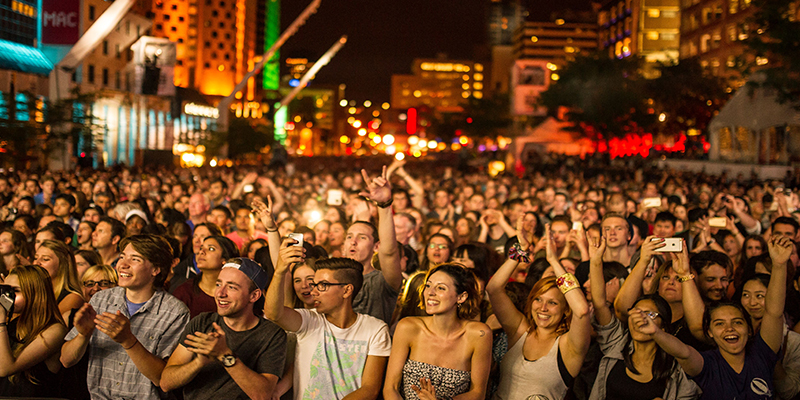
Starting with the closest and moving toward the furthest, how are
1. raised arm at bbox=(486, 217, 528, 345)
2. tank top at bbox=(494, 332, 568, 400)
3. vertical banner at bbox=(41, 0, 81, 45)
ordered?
tank top at bbox=(494, 332, 568, 400)
raised arm at bbox=(486, 217, 528, 345)
vertical banner at bbox=(41, 0, 81, 45)

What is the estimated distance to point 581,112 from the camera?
2144 inches

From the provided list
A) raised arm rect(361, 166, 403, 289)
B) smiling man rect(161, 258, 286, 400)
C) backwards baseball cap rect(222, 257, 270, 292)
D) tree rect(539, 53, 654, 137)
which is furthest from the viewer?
tree rect(539, 53, 654, 137)

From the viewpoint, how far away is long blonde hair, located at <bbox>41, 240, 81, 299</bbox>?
537cm

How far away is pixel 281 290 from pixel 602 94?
49.9 metres

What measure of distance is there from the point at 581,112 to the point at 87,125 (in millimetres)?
33246

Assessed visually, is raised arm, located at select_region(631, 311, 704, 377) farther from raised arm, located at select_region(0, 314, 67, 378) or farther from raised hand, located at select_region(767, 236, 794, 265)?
raised arm, located at select_region(0, 314, 67, 378)

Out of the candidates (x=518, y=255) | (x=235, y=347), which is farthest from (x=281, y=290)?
(x=518, y=255)

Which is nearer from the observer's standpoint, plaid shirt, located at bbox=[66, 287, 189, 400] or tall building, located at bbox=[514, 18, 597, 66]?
plaid shirt, located at bbox=[66, 287, 189, 400]

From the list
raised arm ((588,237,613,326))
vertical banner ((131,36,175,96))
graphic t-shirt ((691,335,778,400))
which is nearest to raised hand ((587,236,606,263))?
raised arm ((588,237,613,326))

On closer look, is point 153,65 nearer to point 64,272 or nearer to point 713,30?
point 64,272

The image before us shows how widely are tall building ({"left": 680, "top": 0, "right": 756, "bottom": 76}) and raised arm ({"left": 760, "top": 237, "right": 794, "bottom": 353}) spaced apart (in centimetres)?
5956

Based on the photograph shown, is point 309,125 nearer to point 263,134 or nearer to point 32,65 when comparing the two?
point 263,134

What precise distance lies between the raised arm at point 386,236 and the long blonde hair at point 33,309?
214 cm

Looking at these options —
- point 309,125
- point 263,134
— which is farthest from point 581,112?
point 309,125
